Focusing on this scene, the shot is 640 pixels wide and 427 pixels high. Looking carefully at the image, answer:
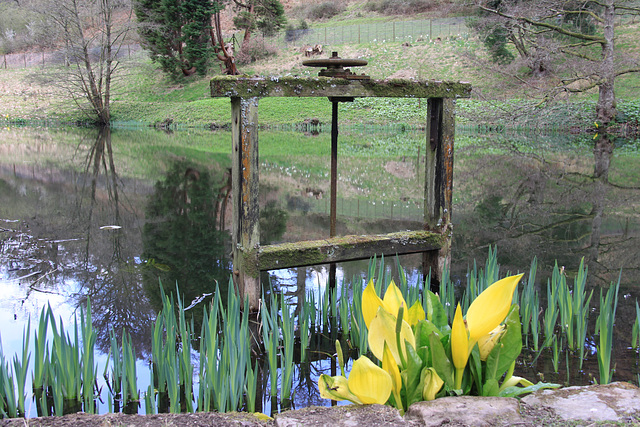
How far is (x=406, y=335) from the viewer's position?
2164 mm

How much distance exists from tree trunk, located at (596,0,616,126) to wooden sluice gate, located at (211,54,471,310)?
1509cm

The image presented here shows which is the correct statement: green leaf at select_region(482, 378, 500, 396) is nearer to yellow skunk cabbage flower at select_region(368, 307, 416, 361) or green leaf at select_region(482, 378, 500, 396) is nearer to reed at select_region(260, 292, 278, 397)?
yellow skunk cabbage flower at select_region(368, 307, 416, 361)

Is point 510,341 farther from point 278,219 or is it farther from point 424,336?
point 278,219

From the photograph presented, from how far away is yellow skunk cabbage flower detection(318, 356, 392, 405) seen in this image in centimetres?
192

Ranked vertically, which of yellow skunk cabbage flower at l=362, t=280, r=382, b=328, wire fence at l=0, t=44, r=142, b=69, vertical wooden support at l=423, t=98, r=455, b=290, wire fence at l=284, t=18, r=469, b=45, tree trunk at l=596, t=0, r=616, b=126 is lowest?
yellow skunk cabbage flower at l=362, t=280, r=382, b=328

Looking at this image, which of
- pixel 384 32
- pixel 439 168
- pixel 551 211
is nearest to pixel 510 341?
pixel 439 168

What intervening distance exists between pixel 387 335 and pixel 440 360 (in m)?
0.22

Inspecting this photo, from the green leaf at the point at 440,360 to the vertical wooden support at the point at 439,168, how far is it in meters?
2.82

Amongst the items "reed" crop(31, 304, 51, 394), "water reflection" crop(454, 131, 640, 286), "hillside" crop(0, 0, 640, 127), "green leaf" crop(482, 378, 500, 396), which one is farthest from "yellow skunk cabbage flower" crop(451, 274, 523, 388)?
"hillside" crop(0, 0, 640, 127)

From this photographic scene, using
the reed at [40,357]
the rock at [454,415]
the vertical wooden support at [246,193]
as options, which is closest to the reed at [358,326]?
the vertical wooden support at [246,193]

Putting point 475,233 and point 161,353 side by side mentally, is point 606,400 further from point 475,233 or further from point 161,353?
point 475,233

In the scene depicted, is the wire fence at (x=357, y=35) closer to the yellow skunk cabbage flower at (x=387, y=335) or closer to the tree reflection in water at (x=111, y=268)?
the tree reflection in water at (x=111, y=268)

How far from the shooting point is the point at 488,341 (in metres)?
2.20

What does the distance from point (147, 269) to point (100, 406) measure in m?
2.98
